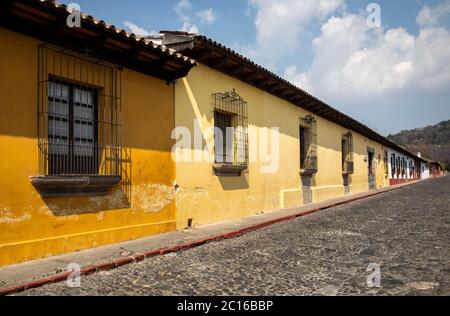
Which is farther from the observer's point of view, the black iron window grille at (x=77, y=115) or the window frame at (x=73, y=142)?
the window frame at (x=73, y=142)

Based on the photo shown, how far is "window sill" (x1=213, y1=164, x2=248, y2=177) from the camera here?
898cm

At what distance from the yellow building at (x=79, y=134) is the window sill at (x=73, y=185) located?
0.02m

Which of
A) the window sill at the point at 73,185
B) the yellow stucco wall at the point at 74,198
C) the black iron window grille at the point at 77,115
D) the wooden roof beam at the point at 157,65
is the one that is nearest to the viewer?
the yellow stucco wall at the point at 74,198

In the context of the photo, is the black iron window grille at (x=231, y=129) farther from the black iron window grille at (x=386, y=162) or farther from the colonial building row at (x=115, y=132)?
the black iron window grille at (x=386, y=162)

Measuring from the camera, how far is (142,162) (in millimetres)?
7121

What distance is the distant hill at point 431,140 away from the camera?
90.7 m

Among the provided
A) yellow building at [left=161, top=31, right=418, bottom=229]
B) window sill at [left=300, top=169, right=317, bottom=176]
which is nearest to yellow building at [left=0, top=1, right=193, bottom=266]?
yellow building at [left=161, top=31, right=418, bottom=229]

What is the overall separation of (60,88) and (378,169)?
24.9 meters

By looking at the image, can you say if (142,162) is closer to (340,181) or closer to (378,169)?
(340,181)

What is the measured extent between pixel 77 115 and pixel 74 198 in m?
1.30

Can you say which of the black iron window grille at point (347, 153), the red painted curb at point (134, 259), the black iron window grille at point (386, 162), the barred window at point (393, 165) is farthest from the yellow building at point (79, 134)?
the barred window at point (393, 165)

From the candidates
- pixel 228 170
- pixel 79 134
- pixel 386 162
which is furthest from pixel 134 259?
pixel 386 162

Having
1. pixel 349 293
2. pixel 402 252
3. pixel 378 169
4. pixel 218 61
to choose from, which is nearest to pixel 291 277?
pixel 349 293

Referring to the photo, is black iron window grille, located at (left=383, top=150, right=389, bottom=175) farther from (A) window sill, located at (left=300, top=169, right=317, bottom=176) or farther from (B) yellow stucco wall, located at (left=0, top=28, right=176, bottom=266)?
(B) yellow stucco wall, located at (left=0, top=28, right=176, bottom=266)
